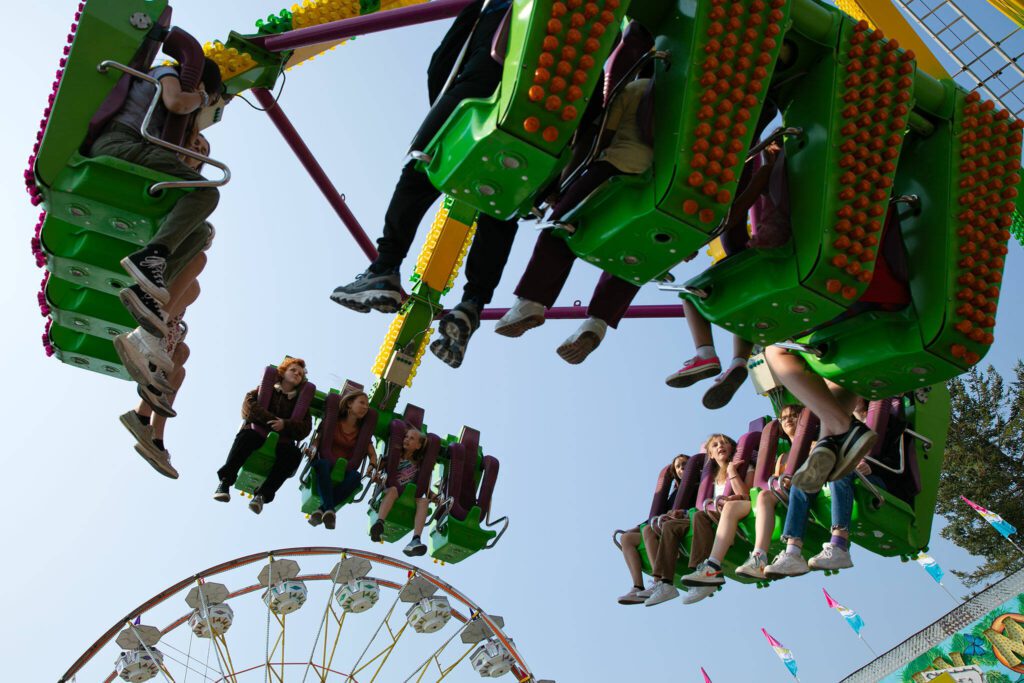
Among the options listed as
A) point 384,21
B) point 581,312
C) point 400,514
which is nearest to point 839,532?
point 581,312

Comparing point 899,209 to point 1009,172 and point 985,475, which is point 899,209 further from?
point 985,475

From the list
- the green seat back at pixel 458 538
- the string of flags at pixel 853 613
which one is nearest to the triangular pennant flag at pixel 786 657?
the string of flags at pixel 853 613

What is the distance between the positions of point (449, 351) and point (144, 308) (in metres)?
1.50

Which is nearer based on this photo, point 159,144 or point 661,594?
point 159,144

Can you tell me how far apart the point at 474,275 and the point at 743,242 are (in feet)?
4.37

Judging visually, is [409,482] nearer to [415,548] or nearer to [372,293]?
[415,548]

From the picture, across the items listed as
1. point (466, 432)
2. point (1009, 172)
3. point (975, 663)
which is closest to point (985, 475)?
point (975, 663)

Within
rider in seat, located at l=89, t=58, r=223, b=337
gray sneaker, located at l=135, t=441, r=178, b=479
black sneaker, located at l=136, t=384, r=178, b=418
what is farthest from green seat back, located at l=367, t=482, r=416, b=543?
rider in seat, located at l=89, t=58, r=223, b=337

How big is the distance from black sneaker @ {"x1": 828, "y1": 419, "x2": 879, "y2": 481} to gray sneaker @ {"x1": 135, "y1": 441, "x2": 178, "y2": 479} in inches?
157

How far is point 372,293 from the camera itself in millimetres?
4664

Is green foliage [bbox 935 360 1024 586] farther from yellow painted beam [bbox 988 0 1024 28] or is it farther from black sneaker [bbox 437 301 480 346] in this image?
black sneaker [bbox 437 301 480 346]

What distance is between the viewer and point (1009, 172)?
17.5ft

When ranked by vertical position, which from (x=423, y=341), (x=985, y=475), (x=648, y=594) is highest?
(x=985, y=475)

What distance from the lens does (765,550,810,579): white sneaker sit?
6570 mm
